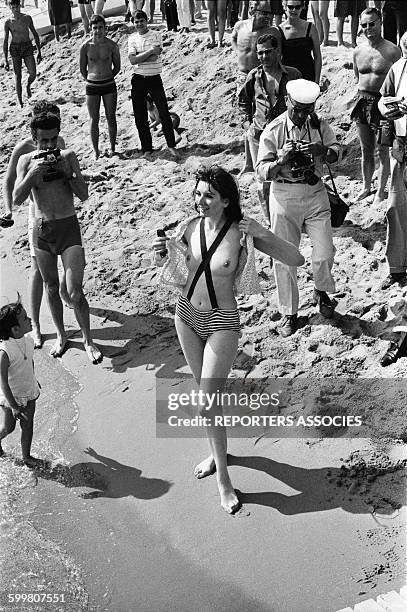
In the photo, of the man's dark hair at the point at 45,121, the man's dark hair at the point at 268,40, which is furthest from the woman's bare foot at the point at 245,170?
the man's dark hair at the point at 45,121

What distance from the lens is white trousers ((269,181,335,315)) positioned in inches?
303

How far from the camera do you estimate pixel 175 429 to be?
7566mm

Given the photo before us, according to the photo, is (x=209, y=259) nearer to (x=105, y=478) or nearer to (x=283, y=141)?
(x=283, y=141)

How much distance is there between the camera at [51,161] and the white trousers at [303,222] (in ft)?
5.86

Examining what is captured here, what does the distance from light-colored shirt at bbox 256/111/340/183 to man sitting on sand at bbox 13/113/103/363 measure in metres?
1.69

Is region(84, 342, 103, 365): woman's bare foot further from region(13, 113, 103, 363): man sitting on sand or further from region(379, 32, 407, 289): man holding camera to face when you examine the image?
region(379, 32, 407, 289): man holding camera to face

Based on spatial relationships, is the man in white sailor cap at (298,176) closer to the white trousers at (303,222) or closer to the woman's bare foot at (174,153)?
the white trousers at (303,222)

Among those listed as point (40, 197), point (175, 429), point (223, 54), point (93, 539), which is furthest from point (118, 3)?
point (93, 539)

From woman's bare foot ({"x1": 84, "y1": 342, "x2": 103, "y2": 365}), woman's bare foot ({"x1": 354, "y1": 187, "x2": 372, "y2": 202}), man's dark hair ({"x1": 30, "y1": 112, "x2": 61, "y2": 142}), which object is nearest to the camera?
man's dark hair ({"x1": 30, "y1": 112, "x2": 61, "y2": 142})

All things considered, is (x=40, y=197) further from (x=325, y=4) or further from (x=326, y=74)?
(x=325, y=4)

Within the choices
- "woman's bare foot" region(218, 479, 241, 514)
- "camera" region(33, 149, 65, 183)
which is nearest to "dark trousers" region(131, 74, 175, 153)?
"camera" region(33, 149, 65, 183)

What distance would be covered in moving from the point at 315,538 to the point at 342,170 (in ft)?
16.4

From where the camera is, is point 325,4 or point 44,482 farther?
point 325,4

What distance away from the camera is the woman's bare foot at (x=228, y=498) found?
649 centimetres
